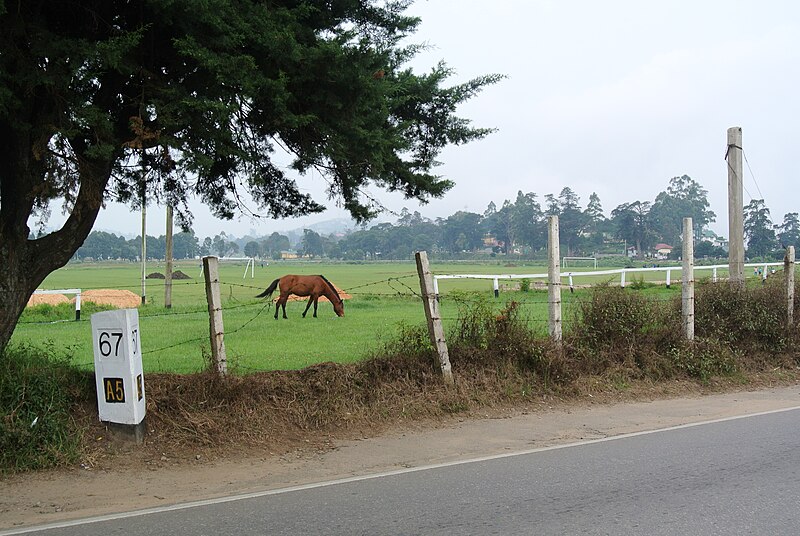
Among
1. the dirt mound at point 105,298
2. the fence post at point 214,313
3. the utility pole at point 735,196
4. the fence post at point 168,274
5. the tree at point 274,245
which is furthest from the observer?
the tree at point 274,245

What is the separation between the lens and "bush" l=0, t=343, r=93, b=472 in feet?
21.9

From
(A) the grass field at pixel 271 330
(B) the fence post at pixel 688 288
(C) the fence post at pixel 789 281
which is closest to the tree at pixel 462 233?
(A) the grass field at pixel 271 330

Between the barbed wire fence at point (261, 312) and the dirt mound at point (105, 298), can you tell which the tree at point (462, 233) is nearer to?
the barbed wire fence at point (261, 312)

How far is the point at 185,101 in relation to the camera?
639cm

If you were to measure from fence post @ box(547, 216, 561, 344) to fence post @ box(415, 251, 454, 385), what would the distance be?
6.38ft

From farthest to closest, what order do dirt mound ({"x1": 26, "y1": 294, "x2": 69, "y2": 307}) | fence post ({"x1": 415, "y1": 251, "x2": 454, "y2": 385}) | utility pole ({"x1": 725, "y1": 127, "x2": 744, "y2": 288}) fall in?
1. dirt mound ({"x1": 26, "y1": 294, "x2": 69, "y2": 307})
2. utility pole ({"x1": 725, "y1": 127, "x2": 744, "y2": 288})
3. fence post ({"x1": 415, "y1": 251, "x2": 454, "y2": 385})

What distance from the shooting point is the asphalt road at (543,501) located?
16.8 ft

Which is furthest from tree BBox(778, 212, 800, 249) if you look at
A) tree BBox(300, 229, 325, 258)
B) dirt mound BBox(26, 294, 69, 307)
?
tree BBox(300, 229, 325, 258)

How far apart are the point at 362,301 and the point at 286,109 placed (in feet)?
66.5

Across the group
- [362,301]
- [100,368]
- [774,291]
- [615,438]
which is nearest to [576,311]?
[615,438]

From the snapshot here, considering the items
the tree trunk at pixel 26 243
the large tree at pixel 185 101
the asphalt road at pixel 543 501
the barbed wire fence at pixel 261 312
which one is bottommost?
the asphalt road at pixel 543 501

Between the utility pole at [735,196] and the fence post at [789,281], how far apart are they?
80cm

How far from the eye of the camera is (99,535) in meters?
5.05

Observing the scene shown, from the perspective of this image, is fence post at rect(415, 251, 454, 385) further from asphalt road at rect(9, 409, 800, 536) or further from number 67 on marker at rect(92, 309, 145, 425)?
number 67 on marker at rect(92, 309, 145, 425)
